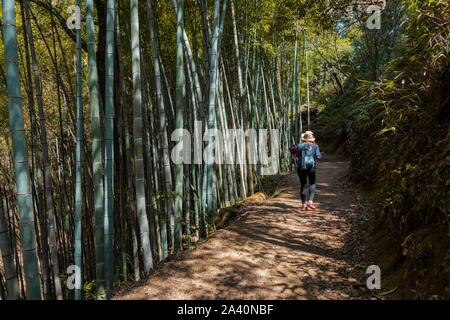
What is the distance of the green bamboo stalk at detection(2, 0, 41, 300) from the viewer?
1900 mm

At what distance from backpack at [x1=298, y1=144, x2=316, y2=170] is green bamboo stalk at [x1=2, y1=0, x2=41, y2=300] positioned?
130 inches

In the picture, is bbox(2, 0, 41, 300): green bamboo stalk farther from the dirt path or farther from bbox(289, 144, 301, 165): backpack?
Result: bbox(289, 144, 301, 165): backpack

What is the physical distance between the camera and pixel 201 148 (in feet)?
16.7

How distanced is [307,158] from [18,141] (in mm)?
3384

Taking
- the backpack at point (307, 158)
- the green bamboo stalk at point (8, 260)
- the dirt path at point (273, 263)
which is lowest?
the dirt path at point (273, 263)

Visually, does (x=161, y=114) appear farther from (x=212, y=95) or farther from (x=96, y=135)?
(x=96, y=135)

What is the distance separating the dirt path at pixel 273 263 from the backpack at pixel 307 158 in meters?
0.60

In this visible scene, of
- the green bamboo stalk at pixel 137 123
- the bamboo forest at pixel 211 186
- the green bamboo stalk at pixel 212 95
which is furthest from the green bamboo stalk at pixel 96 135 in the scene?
the green bamboo stalk at pixel 212 95

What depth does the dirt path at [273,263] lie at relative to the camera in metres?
2.63

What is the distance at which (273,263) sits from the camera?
3.07 metres

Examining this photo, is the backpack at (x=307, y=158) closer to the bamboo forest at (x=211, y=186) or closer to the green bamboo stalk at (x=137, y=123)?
the bamboo forest at (x=211, y=186)

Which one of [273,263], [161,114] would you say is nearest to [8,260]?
[273,263]
